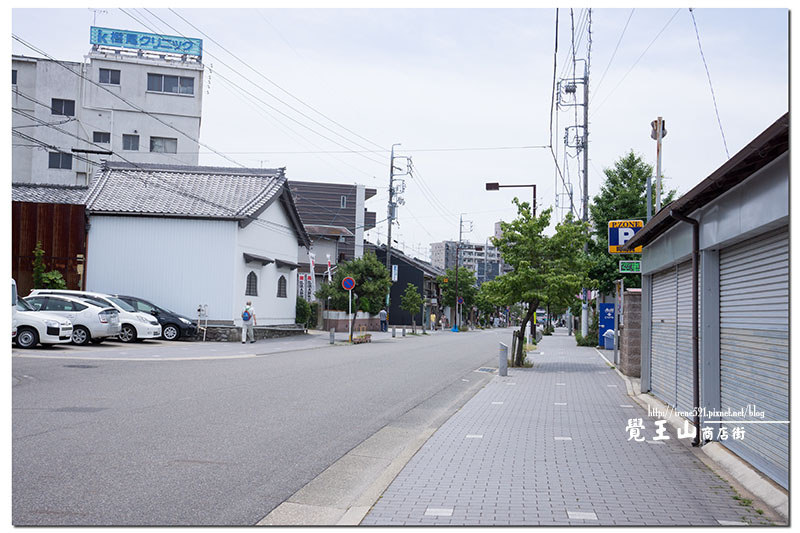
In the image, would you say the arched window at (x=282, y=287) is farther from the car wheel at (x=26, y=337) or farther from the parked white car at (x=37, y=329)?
the car wheel at (x=26, y=337)

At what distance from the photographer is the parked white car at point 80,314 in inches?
833

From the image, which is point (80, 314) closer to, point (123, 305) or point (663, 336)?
point (123, 305)

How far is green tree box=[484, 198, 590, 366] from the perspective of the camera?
801 inches

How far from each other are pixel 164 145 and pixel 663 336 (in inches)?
1674

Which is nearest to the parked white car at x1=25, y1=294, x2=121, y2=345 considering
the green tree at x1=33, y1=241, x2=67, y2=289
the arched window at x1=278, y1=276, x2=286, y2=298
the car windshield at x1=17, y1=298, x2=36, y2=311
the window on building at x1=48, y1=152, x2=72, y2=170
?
the car windshield at x1=17, y1=298, x2=36, y2=311

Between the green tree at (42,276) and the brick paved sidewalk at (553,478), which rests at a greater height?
the green tree at (42,276)

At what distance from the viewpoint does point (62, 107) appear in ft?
154

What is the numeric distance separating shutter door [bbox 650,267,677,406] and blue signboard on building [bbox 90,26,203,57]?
143 ft

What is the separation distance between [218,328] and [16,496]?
77.0ft

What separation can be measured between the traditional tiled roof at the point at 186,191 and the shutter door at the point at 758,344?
24799mm

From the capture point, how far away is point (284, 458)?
7.29 m

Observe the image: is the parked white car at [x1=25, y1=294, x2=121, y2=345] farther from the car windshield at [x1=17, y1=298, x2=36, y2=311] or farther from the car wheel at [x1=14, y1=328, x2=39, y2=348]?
the car wheel at [x1=14, y1=328, x2=39, y2=348]

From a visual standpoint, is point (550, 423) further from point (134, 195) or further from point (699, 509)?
point (134, 195)

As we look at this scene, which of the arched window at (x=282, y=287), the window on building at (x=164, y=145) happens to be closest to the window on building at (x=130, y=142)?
the window on building at (x=164, y=145)
